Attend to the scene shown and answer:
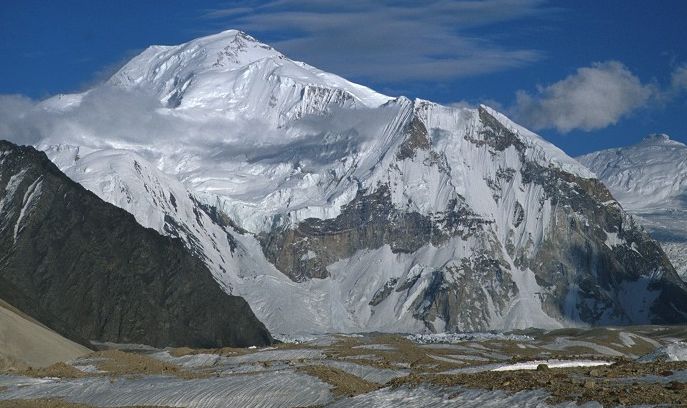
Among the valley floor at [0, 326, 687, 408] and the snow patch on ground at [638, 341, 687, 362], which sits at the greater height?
the snow patch on ground at [638, 341, 687, 362]

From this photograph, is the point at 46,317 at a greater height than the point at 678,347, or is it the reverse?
the point at 46,317

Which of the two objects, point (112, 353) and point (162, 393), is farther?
point (112, 353)

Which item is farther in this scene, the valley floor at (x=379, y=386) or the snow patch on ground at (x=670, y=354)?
the snow patch on ground at (x=670, y=354)

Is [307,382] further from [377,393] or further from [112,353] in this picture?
[112,353]

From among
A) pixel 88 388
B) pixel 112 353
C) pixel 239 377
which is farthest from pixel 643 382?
pixel 112 353

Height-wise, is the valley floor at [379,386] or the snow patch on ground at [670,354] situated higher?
the snow patch on ground at [670,354]

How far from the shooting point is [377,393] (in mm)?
47281

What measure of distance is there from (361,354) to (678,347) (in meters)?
60.7

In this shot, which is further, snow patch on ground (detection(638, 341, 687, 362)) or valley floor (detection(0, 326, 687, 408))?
snow patch on ground (detection(638, 341, 687, 362))

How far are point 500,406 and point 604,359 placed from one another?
3039 cm

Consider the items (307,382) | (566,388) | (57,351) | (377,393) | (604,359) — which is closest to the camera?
(566,388)

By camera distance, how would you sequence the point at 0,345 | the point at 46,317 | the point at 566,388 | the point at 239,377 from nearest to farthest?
the point at 566,388
the point at 239,377
the point at 0,345
the point at 46,317

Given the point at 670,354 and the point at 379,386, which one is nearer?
the point at 379,386

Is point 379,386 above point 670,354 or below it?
below
